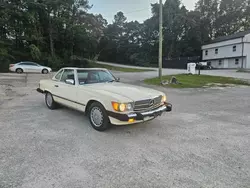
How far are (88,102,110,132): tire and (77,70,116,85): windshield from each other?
93cm

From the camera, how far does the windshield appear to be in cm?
504

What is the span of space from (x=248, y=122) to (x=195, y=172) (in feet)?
10.7

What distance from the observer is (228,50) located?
36.0 meters

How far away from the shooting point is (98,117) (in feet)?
14.0

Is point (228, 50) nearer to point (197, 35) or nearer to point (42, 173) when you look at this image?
point (197, 35)

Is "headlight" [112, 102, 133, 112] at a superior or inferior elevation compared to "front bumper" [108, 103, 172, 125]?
superior

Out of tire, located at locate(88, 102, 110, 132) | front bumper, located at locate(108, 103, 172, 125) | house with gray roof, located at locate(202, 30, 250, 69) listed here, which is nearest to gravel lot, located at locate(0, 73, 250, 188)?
tire, located at locate(88, 102, 110, 132)

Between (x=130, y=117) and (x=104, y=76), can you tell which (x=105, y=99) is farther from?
(x=104, y=76)

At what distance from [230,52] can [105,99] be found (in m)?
38.5

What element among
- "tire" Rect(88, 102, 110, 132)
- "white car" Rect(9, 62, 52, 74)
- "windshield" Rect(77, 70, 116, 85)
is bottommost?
"tire" Rect(88, 102, 110, 132)

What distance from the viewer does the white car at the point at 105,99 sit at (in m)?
3.82

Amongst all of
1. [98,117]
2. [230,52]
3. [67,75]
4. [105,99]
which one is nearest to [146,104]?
[105,99]

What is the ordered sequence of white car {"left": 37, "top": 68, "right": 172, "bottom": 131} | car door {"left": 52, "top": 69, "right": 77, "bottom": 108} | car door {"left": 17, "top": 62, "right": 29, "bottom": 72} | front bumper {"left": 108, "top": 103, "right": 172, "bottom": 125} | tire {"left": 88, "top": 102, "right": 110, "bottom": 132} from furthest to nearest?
car door {"left": 17, "top": 62, "right": 29, "bottom": 72}
car door {"left": 52, "top": 69, "right": 77, "bottom": 108}
tire {"left": 88, "top": 102, "right": 110, "bottom": 132}
white car {"left": 37, "top": 68, "right": 172, "bottom": 131}
front bumper {"left": 108, "top": 103, "right": 172, "bottom": 125}

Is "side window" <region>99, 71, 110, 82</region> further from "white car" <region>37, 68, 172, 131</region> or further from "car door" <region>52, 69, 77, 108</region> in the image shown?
"car door" <region>52, 69, 77, 108</region>
